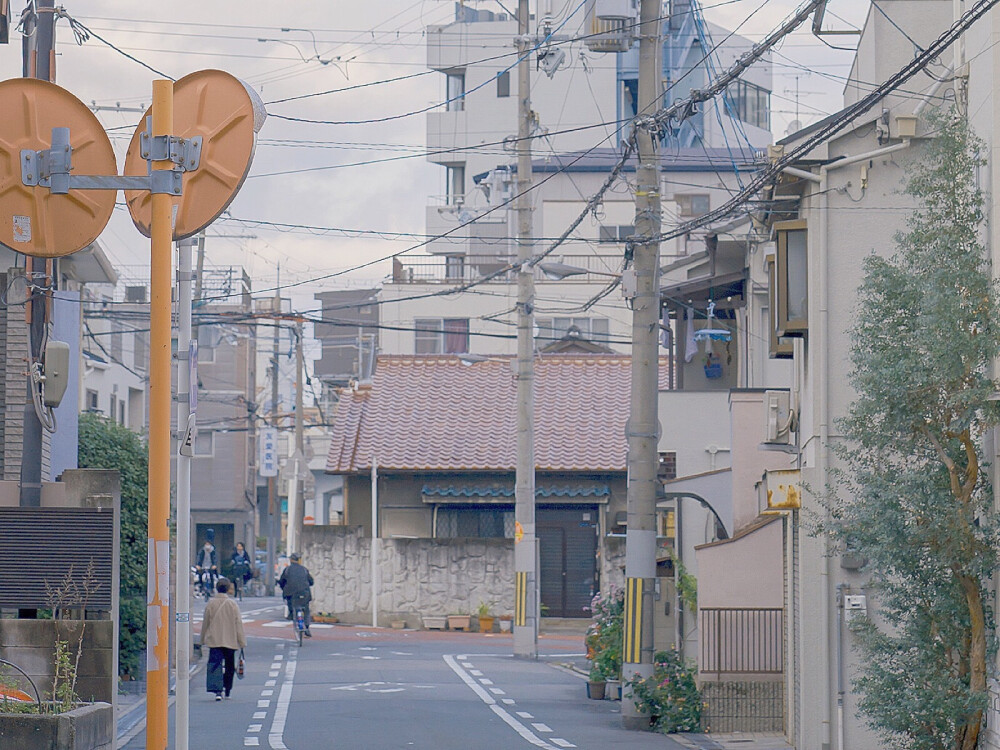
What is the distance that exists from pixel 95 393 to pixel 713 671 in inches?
1174

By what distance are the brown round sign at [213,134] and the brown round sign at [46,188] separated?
0.42 m

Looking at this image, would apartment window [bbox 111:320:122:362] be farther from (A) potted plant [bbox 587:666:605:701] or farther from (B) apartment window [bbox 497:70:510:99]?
(A) potted plant [bbox 587:666:605:701]

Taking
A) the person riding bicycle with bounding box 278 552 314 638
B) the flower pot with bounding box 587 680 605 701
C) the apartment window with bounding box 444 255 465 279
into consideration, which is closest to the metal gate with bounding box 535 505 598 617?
the person riding bicycle with bounding box 278 552 314 638

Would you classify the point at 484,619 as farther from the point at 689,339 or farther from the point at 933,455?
the point at 933,455

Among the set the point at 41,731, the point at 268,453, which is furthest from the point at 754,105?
the point at 41,731

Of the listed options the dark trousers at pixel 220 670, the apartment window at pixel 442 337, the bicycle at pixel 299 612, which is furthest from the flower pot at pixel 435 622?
the dark trousers at pixel 220 670

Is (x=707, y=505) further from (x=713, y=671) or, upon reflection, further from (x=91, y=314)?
(x=91, y=314)

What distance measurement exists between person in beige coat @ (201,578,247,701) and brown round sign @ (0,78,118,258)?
37.4 ft

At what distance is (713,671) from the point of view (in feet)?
58.8

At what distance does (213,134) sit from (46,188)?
1073 millimetres

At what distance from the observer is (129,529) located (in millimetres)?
20812

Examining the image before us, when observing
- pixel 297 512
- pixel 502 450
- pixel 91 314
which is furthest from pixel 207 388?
pixel 91 314

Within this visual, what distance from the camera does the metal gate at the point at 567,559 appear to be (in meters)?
38.2

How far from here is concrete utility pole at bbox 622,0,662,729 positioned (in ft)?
60.5
